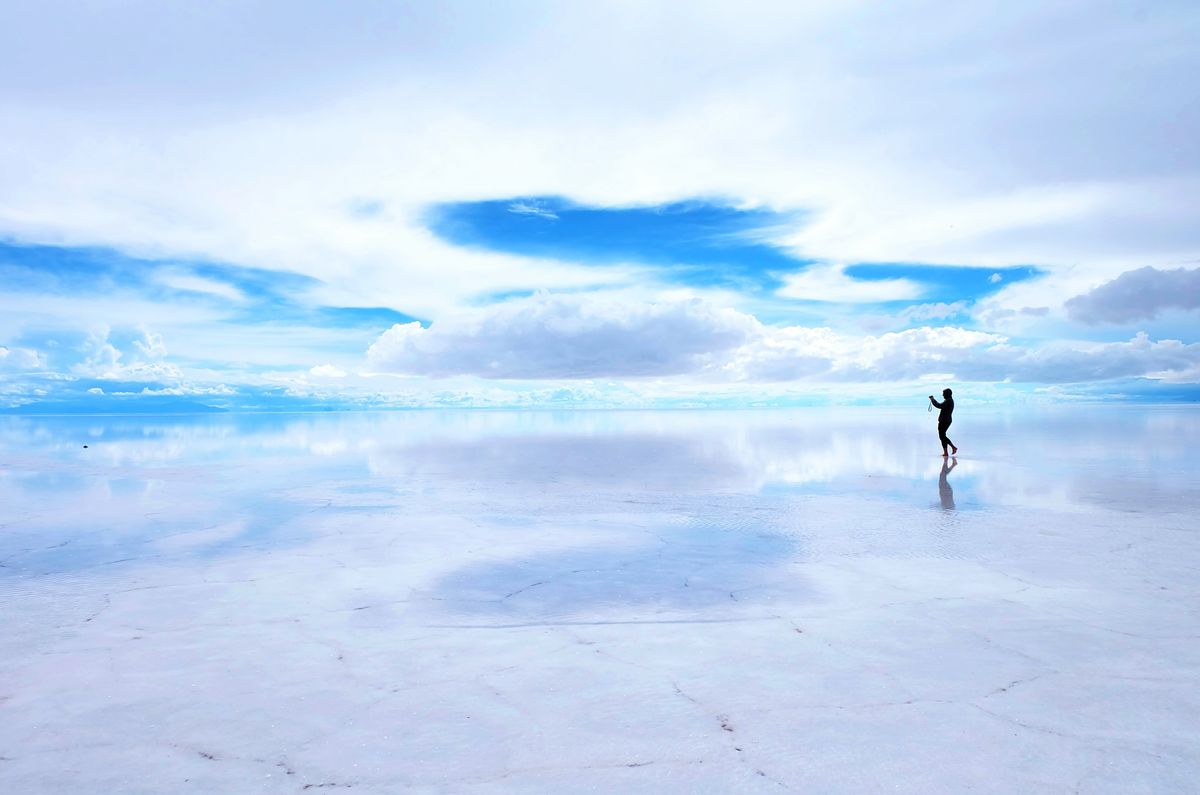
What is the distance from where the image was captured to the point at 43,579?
6.48 m

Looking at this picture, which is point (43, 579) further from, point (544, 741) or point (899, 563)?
point (899, 563)

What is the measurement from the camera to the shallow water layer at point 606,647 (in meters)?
3.20

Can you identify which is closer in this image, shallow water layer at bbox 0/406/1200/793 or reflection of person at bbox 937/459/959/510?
shallow water layer at bbox 0/406/1200/793

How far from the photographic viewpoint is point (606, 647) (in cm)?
461

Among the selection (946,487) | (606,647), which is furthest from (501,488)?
(606,647)

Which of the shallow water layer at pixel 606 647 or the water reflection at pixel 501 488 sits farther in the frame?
the water reflection at pixel 501 488

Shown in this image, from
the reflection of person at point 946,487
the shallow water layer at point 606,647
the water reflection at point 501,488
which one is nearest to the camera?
the shallow water layer at point 606,647

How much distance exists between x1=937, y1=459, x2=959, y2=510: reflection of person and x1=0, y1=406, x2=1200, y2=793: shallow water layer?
0.12 meters

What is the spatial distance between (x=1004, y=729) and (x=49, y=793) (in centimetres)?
432

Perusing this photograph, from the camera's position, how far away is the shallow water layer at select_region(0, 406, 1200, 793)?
3197 millimetres

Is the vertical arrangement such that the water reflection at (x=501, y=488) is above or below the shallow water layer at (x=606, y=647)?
above

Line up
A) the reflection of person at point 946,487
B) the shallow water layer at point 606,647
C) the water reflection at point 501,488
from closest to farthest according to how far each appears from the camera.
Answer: the shallow water layer at point 606,647, the water reflection at point 501,488, the reflection of person at point 946,487

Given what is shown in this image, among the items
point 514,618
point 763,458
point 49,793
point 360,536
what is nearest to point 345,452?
point 763,458

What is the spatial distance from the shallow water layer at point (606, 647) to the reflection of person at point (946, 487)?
125 mm
